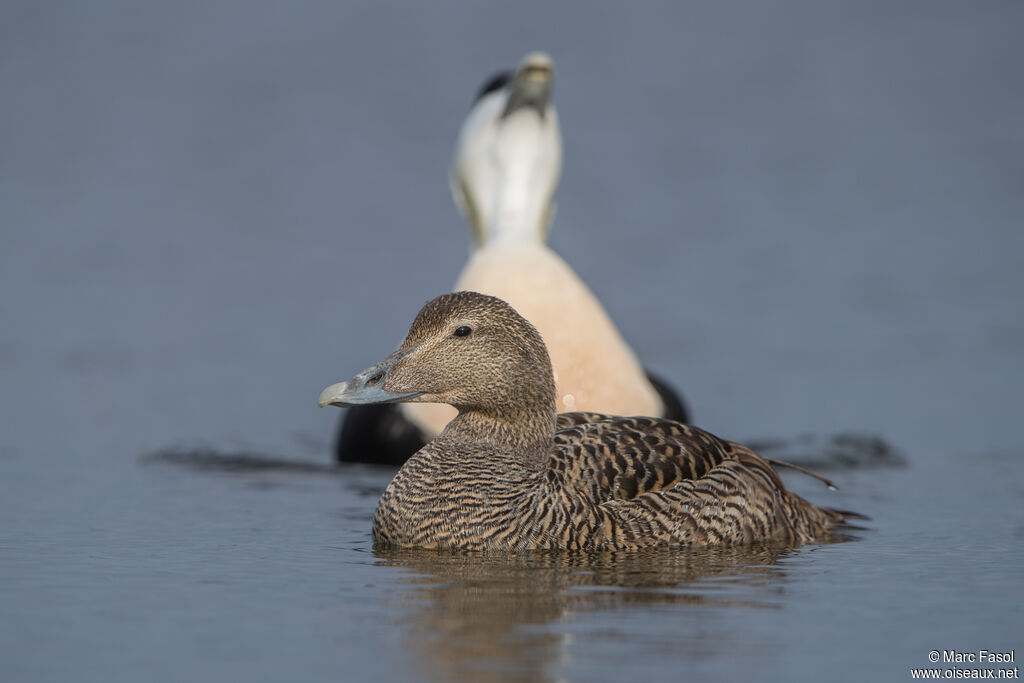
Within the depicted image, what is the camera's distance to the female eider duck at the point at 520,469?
19.1ft

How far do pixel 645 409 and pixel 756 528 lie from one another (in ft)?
7.27

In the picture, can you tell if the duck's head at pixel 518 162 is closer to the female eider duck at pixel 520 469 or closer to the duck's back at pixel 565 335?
the duck's back at pixel 565 335

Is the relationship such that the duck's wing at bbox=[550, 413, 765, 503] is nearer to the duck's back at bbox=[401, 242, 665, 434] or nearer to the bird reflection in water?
the bird reflection in water

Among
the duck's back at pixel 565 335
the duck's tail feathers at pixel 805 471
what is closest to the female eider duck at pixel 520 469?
the duck's tail feathers at pixel 805 471

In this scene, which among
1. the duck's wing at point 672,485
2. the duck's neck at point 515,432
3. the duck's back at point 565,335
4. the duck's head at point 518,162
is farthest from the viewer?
the duck's head at point 518,162

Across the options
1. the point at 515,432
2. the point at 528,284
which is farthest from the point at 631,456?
the point at 528,284

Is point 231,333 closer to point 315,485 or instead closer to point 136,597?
point 315,485

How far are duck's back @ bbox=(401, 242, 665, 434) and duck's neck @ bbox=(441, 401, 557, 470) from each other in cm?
204

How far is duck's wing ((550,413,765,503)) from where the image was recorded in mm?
5984

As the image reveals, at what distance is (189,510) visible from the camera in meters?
6.94

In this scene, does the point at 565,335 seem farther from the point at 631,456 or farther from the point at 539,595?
the point at 539,595

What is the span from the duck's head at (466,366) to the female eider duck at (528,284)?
6.71 feet

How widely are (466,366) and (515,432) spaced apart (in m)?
0.29

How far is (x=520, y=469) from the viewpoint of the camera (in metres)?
5.95
